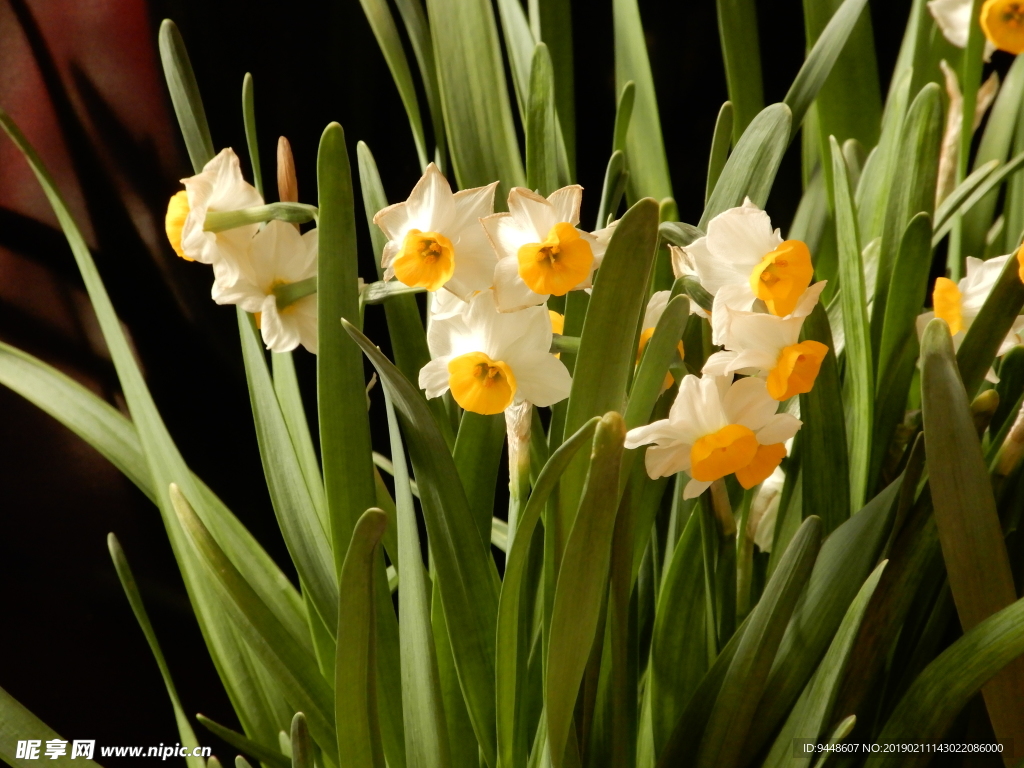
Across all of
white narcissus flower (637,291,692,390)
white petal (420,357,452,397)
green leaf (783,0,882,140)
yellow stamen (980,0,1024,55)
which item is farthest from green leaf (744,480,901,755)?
green leaf (783,0,882,140)

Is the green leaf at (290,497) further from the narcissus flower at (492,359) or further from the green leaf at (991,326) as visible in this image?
the green leaf at (991,326)

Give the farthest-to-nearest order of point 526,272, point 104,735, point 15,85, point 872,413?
point 104,735 < point 15,85 < point 872,413 < point 526,272

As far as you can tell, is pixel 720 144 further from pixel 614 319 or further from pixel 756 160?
pixel 614 319

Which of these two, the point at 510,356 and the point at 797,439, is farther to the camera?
the point at 797,439

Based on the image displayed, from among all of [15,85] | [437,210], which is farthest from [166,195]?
[437,210]

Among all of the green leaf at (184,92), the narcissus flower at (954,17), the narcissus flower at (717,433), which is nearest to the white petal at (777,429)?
the narcissus flower at (717,433)

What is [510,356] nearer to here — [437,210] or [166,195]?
[437,210]
